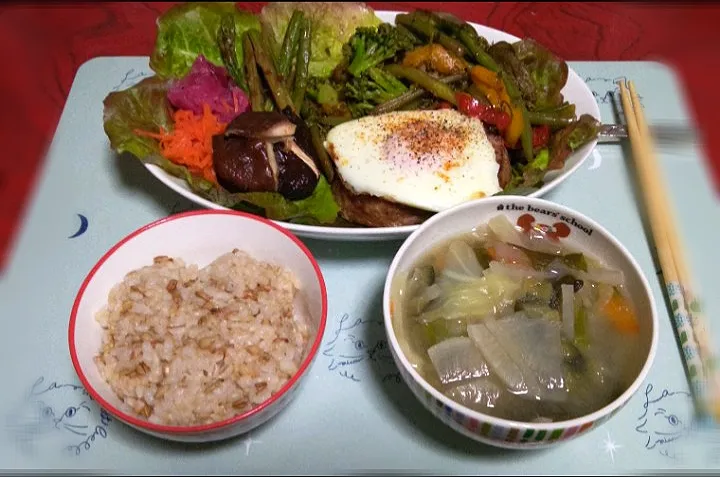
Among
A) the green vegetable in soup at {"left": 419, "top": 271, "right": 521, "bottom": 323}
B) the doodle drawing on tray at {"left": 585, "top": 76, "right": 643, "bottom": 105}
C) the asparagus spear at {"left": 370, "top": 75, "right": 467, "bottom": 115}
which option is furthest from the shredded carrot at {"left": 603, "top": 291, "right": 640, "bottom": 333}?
the doodle drawing on tray at {"left": 585, "top": 76, "right": 643, "bottom": 105}

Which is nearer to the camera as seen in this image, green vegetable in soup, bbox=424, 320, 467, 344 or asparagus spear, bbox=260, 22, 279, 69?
green vegetable in soup, bbox=424, 320, 467, 344

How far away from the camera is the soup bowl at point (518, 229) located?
150 cm

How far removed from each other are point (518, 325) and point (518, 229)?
38cm

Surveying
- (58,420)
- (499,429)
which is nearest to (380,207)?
(499,429)

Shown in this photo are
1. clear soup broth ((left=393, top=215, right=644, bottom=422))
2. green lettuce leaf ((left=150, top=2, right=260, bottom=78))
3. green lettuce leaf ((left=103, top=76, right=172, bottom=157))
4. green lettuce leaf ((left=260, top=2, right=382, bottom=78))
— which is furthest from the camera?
green lettuce leaf ((left=260, top=2, right=382, bottom=78))

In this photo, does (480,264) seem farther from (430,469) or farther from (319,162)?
(319,162)

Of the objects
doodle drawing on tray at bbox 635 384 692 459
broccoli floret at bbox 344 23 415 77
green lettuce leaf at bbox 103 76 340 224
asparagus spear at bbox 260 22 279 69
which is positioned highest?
broccoli floret at bbox 344 23 415 77

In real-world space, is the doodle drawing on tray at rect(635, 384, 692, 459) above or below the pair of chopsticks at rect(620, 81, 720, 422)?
below

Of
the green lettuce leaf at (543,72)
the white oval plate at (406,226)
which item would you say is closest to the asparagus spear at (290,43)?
the white oval plate at (406,226)

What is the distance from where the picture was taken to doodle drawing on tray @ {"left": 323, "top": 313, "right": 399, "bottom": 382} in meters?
2.06

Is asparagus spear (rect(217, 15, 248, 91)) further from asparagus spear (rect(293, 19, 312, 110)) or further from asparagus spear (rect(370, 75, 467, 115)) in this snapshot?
asparagus spear (rect(370, 75, 467, 115))

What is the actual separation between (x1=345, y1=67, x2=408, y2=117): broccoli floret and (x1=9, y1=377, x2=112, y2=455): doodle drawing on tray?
1.56 meters

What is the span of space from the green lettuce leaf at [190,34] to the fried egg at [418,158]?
826 mm

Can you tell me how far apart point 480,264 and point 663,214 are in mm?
891
